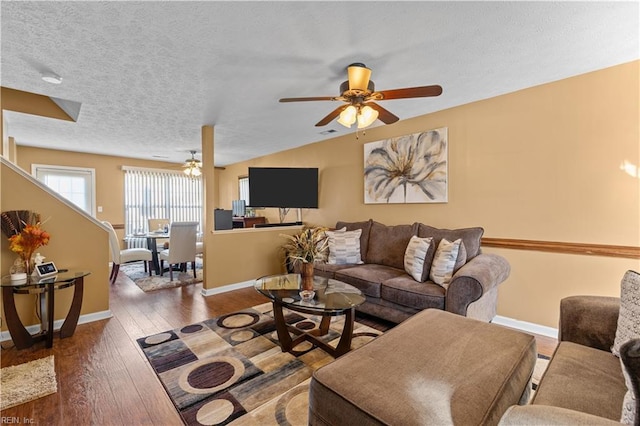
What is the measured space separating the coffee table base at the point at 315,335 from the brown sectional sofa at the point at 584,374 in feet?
4.07

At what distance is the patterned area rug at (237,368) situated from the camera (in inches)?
66.5

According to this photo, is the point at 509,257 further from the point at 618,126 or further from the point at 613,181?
the point at 618,126

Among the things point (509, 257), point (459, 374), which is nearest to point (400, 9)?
point (459, 374)

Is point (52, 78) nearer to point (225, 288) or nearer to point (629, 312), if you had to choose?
point (225, 288)

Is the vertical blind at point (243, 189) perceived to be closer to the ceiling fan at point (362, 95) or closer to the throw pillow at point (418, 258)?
the throw pillow at point (418, 258)

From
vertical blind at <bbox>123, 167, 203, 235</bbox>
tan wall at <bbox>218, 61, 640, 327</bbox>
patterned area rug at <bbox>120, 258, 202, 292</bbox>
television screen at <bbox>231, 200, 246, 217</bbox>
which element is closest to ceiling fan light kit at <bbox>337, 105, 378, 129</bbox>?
tan wall at <bbox>218, 61, 640, 327</bbox>

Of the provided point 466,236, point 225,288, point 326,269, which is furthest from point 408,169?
point 225,288

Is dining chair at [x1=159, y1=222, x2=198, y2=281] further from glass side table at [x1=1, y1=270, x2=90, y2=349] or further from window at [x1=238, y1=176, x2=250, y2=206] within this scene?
window at [x1=238, y1=176, x2=250, y2=206]

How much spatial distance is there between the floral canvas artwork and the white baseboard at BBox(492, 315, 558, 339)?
143 cm

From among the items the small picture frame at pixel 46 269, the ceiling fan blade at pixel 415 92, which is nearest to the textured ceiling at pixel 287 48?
the ceiling fan blade at pixel 415 92

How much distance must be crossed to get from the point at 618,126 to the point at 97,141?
6998mm

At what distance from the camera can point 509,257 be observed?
2.97m

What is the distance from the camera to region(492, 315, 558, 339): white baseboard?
271 cm

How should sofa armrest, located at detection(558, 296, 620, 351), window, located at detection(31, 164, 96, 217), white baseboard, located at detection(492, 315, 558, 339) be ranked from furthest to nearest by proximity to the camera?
window, located at detection(31, 164, 96, 217), white baseboard, located at detection(492, 315, 558, 339), sofa armrest, located at detection(558, 296, 620, 351)
